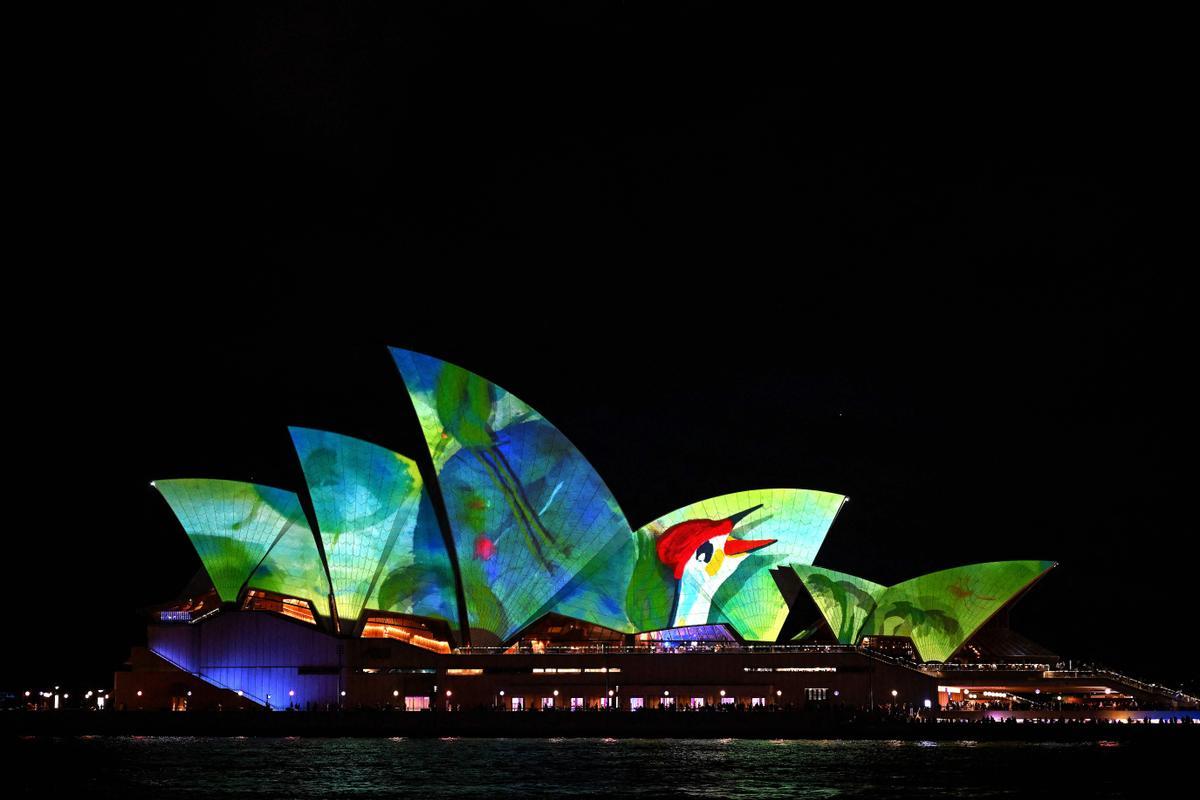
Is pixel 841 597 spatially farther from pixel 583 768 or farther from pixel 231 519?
pixel 231 519

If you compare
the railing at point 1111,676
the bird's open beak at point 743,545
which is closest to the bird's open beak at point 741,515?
the bird's open beak at point 743,545

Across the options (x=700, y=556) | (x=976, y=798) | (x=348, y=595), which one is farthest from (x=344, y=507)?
(x=976, y=798)

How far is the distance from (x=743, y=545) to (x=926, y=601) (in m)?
8.63

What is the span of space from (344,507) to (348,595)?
432 cm

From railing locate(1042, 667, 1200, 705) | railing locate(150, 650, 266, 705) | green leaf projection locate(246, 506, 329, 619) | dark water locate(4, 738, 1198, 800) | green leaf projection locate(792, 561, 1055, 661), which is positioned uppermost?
green leaf projection locate(246, 506, 329, 619)

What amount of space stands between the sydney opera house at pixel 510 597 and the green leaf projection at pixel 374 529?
8 centimetres

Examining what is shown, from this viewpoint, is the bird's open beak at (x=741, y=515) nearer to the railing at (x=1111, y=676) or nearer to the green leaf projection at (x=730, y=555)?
the green leaf projection at (x=730, y=555)

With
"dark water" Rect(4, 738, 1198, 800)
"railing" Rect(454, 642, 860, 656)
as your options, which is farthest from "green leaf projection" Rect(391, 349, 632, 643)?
"dark water" Rect(4, 738, 1198, 800)

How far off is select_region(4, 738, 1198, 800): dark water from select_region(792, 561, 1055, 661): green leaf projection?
11.1 metres

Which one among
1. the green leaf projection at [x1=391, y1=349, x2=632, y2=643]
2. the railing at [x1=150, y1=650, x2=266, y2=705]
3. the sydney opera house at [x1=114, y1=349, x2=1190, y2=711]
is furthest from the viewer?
the railing at [x1=150, y1=650, x2=266, y2=705]

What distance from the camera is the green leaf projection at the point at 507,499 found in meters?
54.7

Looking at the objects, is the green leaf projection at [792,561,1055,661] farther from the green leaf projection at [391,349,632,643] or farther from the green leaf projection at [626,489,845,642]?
the green leaf projection at [391,349,632,643]

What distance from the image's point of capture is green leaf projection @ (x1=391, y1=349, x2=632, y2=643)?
54.7 meters

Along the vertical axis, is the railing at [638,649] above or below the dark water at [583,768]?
above
